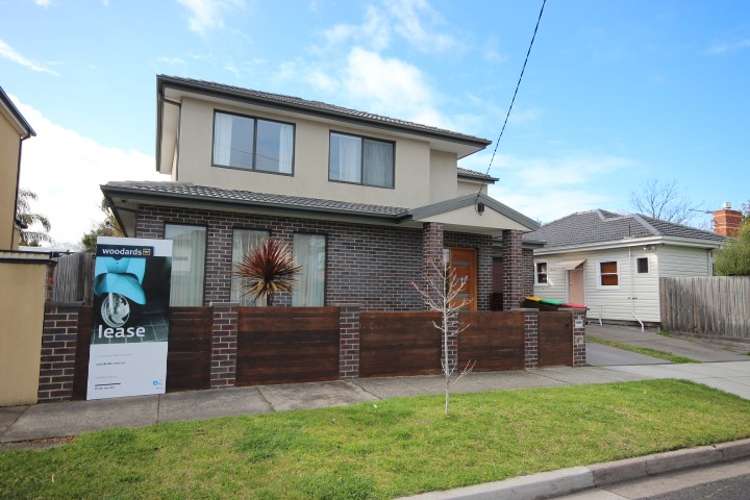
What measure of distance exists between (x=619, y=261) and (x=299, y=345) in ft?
49.3

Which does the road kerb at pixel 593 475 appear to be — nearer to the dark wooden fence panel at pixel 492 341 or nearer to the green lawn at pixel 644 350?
the dark wooden fence panel at pixel 492 341

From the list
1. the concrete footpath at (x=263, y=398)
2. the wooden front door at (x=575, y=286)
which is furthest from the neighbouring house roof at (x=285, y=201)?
the wooden front door at (x=575, y=286)

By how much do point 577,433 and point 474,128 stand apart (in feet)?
32.6

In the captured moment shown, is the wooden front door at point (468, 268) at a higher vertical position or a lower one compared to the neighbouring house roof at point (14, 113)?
lower

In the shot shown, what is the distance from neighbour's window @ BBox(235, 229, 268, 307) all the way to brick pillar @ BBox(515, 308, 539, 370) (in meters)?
5.57

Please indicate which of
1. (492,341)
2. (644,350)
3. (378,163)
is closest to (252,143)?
(378,163)

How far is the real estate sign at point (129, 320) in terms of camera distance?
21.7 ft

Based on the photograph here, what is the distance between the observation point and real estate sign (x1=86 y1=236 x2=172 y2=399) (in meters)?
6.61

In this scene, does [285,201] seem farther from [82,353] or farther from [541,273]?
[541,273]

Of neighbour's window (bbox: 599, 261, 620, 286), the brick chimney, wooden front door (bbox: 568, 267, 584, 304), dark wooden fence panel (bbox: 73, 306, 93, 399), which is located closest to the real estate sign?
dark wooden fence panel (bbox: 73, 306, 93, 399)

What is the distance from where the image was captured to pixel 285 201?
406 inches

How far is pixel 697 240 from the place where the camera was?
17562 mm

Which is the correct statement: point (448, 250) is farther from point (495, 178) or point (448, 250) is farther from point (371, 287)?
point (495, 178)

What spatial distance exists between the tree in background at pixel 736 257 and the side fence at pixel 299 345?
30.6 ft
